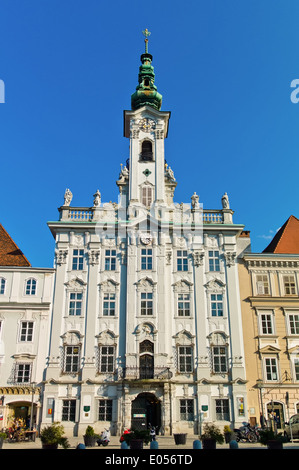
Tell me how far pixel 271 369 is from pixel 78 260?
727 inches

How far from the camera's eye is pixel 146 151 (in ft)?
145

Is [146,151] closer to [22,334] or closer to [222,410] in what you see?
[22,334]

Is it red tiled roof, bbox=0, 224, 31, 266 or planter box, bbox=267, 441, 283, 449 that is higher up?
red tiled roof, bbox=0, 224, 31, 266

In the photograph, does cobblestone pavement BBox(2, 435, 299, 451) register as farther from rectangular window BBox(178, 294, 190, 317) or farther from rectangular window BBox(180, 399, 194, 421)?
rectangular window BBox(178, 294, 190, 317)

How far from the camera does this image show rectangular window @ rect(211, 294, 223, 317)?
125 ft

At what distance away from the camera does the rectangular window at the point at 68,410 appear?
35031 mm

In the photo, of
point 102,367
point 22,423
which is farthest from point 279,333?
point 22,423

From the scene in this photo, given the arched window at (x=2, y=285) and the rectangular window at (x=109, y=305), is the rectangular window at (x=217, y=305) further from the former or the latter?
the arched window at (x=2, y=285)

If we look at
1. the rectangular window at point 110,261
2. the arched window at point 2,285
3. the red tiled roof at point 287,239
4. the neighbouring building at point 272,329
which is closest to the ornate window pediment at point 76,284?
the rectangular window at point 110,261

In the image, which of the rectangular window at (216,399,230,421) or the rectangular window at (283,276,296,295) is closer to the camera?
the rectangular window at (216,399,230,421)

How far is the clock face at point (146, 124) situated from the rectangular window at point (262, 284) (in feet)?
58.0

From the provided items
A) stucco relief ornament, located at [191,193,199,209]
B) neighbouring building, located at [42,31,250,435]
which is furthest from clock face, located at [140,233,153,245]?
stucco relief ornament, located at [191,193,199,209]

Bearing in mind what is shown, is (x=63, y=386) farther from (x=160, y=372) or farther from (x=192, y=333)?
(x=192, y=333)

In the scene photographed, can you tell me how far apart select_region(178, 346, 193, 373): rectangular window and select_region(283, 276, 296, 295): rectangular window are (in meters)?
9.98
